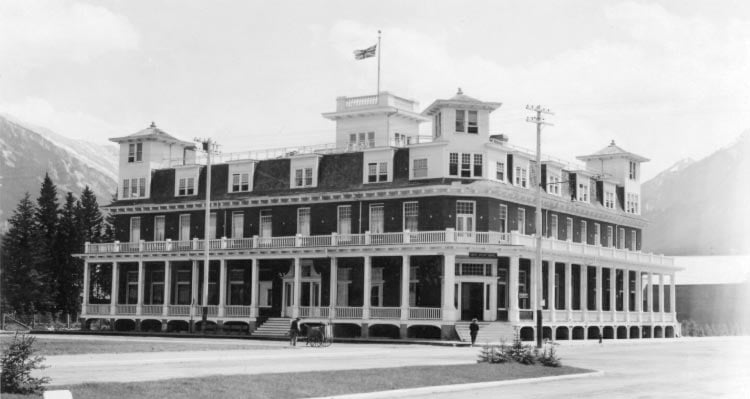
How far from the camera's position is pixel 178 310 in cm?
6638

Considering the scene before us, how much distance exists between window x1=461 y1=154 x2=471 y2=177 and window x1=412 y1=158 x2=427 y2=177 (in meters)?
2.25

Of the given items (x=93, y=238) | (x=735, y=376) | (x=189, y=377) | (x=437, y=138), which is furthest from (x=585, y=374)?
(x=93, y=238)

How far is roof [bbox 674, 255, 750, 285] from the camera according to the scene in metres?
96.1

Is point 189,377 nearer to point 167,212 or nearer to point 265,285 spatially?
point 265,285

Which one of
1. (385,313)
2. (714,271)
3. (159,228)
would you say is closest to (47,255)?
(159,228)

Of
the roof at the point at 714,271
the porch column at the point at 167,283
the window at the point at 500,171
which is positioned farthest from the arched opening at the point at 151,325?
the roof at the point at 714,271

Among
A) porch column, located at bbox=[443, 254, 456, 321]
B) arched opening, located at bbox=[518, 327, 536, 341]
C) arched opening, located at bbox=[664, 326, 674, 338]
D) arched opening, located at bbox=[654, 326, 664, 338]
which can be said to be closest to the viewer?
porch column, located at bbox=[443, 254, 456, 321]

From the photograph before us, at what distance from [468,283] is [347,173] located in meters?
11.3

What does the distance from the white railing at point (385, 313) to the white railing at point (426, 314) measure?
864 mm

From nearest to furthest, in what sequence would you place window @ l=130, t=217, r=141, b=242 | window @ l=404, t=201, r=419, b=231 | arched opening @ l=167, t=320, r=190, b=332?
window @ l=404, t=201, r=419, b=231 < arched opening @ l=167, t=320, r=190, b=332 < window @ l=130, t=217, r=141, b=242

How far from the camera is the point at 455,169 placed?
6197 centimetres

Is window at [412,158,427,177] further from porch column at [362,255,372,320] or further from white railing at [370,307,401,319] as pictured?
white railing at [370,307,401,319]

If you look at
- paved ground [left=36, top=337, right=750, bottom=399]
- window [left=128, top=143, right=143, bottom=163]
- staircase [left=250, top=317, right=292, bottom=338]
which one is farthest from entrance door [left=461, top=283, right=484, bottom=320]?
window [left=128, top=143, right=143, bottom=163]

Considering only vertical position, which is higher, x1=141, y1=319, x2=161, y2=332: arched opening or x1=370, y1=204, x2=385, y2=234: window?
x1=370, y1=204, x2=385, y2=234: window
